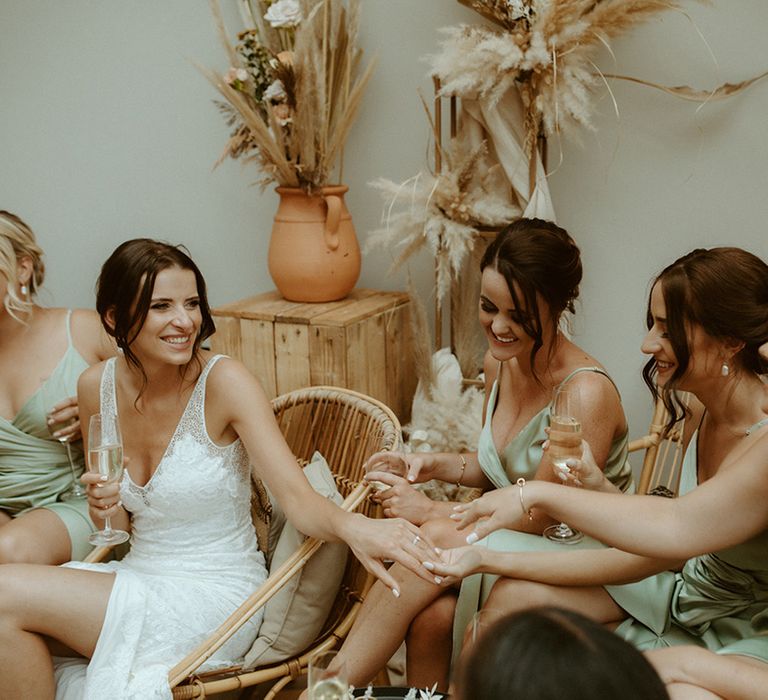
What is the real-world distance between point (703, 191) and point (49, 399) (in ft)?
6.53

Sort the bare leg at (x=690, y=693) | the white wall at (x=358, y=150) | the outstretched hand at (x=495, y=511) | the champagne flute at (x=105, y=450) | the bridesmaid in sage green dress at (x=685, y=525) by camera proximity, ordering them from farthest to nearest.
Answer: the white wall at (x=358, y=150) → the champagne flute at (x=105, y=450) → the outstretched hand at (x=495, y=511) → the bridesmaid in sage green dress at (x=685, y=525) → the bare leg at (x=690, y=693)

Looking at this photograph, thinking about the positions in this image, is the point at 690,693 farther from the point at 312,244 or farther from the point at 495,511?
the point at 312,244

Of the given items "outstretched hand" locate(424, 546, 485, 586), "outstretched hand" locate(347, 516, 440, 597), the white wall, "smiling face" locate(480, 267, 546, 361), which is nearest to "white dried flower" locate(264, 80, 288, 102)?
the white wall

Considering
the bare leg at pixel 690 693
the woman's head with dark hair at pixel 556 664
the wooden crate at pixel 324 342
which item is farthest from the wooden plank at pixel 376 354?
the woman's head with dark hair at pixel 556 664

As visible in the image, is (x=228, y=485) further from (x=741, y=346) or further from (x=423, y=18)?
(x=423, y=18)

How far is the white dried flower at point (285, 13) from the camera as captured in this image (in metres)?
2.83

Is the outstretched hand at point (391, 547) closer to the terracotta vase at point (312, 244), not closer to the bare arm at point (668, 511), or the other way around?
the bare arm at point (668, 511)

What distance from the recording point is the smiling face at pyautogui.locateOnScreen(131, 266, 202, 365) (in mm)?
2090

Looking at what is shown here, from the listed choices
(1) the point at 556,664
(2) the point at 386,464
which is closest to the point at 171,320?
(2) the point at 386,464

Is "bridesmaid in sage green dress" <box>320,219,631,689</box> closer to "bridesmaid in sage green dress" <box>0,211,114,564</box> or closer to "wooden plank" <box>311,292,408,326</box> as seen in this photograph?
"wooden plank" <box>311,292,408,326</box>

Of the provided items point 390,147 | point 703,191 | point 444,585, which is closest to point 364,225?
point 390,147

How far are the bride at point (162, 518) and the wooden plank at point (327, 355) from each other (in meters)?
0.61

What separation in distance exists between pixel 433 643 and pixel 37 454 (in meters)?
1.25

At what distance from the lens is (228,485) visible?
2.15 metres
